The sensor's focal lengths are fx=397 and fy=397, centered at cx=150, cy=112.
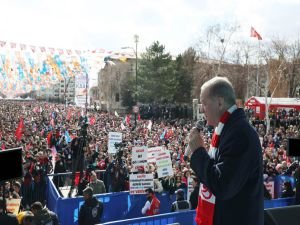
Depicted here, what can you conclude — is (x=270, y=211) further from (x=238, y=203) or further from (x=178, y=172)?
(x=178, y=172)

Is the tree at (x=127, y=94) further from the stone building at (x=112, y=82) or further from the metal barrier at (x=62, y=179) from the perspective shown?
the metal barrier at (x=62, y=179)

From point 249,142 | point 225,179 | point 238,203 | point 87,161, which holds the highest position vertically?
point 249,142

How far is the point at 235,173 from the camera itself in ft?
6.57

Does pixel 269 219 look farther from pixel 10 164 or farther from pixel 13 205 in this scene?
pixel 13 205

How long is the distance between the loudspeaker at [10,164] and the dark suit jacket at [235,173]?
259 centimetres

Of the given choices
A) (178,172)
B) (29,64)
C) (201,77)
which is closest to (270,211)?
(178,172)

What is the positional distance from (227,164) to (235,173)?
0.06 metres

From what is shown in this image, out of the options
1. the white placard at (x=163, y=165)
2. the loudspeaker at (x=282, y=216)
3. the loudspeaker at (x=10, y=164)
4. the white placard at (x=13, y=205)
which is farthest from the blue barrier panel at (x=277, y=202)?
the loudspeaker at (x=10, y=164)

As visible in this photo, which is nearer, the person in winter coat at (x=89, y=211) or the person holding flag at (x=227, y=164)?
the person holding flag at (x=227, y=164)

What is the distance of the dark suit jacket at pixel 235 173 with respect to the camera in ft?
6.61

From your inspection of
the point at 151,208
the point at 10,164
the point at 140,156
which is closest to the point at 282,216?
the point at 10,164

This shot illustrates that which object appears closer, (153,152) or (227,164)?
(227,164)

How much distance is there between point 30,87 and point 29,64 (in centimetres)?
1302

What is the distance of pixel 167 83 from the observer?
55094 millimetres
